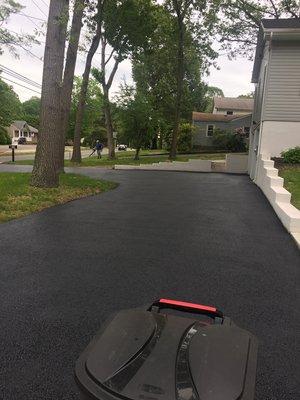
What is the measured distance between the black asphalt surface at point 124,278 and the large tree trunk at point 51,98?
8.72 ft

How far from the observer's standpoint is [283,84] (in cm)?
1650

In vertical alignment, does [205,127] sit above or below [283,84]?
above

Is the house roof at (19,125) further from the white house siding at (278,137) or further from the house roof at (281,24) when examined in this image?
the white house siding at (278,137)

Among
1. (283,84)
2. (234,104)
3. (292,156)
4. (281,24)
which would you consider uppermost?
(234,104)

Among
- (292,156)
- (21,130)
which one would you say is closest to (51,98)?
(292,156)

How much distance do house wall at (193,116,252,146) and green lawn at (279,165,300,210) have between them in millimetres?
34955

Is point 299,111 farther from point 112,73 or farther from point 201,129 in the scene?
point 201,129

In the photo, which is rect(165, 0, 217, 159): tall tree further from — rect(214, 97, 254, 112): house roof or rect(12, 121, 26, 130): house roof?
rect(12, 121, 26, 130): house roof

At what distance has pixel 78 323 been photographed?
3.73 m

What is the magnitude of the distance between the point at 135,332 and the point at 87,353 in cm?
26

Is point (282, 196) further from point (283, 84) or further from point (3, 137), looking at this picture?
point (3, 137)

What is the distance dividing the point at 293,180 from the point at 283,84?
6072mm

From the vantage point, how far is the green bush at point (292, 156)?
594 inches

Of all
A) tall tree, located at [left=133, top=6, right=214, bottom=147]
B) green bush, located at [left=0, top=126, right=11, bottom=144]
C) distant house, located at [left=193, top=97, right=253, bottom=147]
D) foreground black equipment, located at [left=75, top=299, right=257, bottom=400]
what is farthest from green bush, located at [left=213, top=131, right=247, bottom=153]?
foreground black equipment, located at [left=75, top=299, right=257, bottom=400]
